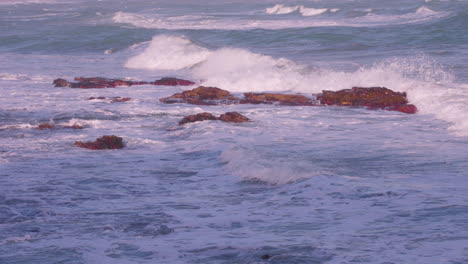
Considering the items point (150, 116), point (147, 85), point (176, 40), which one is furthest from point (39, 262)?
point (176, 40)

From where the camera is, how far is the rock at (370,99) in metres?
15.5

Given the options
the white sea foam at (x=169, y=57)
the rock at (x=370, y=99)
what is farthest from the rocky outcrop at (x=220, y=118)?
the white sea foam at (x=169, y=57)

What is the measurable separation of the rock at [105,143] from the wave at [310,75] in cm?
599

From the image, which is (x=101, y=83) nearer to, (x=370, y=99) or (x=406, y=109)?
(x=370, y=99)

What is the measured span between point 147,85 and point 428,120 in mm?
9866

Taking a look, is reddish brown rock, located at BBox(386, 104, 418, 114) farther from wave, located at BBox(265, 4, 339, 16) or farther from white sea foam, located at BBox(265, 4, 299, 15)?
white sea foam, located at BBox(265, 4, 299, 15)

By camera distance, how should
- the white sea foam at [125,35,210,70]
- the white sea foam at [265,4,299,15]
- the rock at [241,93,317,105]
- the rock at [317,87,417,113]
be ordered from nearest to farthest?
the rock at [317,87,417,113]
the rock at [241,93,317,105]
the white sea foam at [125,35,210,70]
the white sea foam at [265,4,299,15]

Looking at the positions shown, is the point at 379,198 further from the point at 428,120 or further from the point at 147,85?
the point at 147,85

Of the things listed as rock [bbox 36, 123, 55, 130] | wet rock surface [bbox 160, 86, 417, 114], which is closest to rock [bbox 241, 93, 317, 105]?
wet rock surface [bbox 160, 86, 417, 114]

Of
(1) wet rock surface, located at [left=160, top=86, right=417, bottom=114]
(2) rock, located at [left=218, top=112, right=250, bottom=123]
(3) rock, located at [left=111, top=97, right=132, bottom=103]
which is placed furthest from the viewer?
(3) rock, located at [left=111, top=97, right=132, bottom=103]

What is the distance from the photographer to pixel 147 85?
20953 mm

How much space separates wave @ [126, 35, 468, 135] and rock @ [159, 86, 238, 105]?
2.68m

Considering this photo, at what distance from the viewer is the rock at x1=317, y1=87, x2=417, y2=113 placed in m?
15.5

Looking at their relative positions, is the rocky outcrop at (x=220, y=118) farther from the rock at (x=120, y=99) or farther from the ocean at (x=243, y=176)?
the rock at (x=120, y=99)
